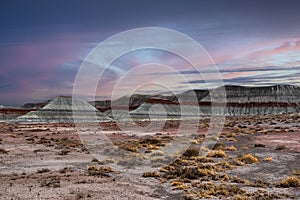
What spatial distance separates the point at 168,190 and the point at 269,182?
502 cm

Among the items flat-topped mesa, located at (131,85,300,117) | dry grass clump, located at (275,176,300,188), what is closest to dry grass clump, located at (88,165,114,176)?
dry grass clump, located at (275,176,300,188)

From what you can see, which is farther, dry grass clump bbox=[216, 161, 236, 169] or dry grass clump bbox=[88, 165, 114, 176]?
dry grass clump bbox=[216, 161, 236, 169]

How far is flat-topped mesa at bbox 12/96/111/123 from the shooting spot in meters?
116

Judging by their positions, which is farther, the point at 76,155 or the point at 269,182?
the point at 76,155

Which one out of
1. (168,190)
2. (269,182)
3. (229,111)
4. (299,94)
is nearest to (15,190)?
(168,190)

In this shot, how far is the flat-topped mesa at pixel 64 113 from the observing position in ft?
381

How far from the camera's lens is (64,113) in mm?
124125

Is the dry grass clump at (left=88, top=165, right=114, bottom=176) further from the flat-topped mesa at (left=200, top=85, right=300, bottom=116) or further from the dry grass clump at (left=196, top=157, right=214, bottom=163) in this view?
the flat-topped mesa at (left=200, top=85, right=300, bottom=116)

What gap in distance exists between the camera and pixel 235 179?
16125 millimetres

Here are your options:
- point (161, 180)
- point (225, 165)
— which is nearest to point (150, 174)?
point (161, 180)

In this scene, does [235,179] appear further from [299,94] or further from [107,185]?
[299,94]

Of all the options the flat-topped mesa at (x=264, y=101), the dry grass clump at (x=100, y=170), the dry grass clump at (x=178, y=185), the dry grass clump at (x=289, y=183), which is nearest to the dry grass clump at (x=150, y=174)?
the dry grass clump at (x=178, y=185)

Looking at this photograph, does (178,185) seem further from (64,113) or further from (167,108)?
(167,108)

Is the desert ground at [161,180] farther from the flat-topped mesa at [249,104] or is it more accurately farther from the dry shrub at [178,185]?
the flat-topped mesa at [249,104]
